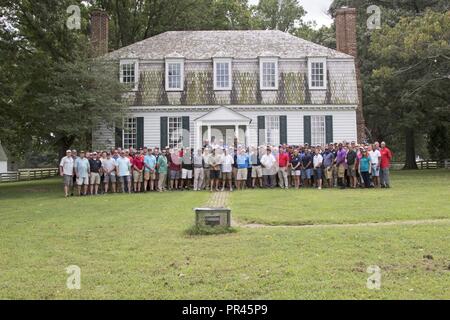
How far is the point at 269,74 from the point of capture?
2709 centimetres

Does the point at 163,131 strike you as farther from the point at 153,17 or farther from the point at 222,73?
the point at 153,17

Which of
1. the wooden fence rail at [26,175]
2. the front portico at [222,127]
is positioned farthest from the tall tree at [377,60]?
the wooden fence rail at [26,175]

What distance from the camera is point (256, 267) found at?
7.14 m

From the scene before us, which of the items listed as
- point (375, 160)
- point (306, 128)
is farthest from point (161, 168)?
point (306, 128)

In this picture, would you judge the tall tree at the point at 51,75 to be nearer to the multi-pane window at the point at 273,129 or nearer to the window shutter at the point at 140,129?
the window shutter at the point at 140,129

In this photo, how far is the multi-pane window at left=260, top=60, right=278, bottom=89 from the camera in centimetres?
2700

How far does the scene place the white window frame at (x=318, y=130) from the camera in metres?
26.8

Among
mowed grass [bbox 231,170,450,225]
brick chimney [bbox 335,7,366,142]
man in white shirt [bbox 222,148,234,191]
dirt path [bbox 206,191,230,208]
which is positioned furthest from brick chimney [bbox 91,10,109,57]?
mowed grass [bbox 231,170,450,225]

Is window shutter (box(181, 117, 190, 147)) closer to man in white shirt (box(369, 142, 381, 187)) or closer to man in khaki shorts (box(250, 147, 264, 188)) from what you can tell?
man in khaki shorts (box(250, 147, 264, 188))

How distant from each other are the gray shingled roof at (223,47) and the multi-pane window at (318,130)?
3.54m

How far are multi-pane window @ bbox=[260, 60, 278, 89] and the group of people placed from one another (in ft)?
23.2

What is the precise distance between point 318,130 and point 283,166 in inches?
293
